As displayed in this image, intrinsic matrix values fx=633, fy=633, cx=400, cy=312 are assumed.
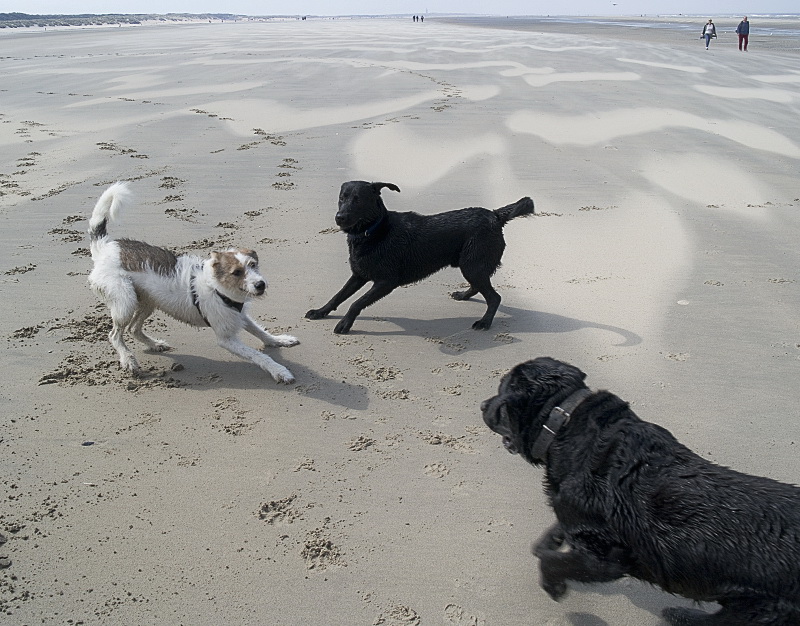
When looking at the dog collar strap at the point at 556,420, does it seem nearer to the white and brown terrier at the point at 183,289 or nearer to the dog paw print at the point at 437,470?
the dog paw print at the point at 437,470

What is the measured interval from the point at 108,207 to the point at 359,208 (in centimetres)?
190

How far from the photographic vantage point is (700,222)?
7254mm

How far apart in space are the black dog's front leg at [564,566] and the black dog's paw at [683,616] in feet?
0.96

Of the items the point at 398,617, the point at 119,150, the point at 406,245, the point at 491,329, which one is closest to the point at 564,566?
the point at 398,617

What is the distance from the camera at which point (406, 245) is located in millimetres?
5168

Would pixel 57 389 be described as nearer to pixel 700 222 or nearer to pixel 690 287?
pixel 690 287

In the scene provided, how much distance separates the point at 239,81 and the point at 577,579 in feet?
57.1

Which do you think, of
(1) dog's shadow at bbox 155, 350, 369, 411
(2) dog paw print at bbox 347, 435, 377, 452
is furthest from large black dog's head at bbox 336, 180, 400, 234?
(2) dog paw print at bbox 347, 435, 377, 452

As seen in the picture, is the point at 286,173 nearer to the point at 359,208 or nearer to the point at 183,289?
the point at 359,208

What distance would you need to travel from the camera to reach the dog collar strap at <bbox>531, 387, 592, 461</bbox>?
2.61 metres

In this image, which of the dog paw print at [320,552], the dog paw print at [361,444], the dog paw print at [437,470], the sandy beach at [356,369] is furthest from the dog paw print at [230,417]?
the dog paw print at [437,470]

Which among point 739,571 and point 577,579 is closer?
point 739,571

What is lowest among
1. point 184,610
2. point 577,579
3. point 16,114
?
point 184,610

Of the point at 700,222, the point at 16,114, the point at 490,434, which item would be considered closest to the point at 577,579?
the point at 490,434
